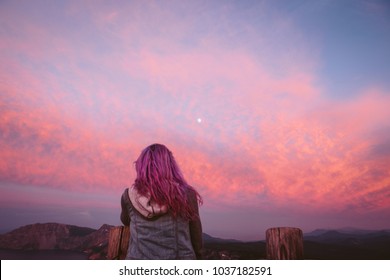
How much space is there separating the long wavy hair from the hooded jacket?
53 millimetres

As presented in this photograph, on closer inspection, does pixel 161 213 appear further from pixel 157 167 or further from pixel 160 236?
pixel 157 167

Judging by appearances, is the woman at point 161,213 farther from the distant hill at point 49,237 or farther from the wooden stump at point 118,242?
the distant hill at point 49,237

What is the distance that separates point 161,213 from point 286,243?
97 centimetres

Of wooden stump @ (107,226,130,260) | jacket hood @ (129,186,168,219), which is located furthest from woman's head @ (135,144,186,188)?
wooden stump @ (107,226,130,260)

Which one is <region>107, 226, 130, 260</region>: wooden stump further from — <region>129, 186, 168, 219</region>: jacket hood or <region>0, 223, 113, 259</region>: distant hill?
<region>0, 223, 113, 259</region>: distant hill

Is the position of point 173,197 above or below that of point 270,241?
above

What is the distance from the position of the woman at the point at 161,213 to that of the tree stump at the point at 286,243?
617 millimetres

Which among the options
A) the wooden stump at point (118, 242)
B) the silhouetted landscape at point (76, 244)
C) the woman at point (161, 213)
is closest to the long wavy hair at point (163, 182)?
the woman at point (161, 213)
